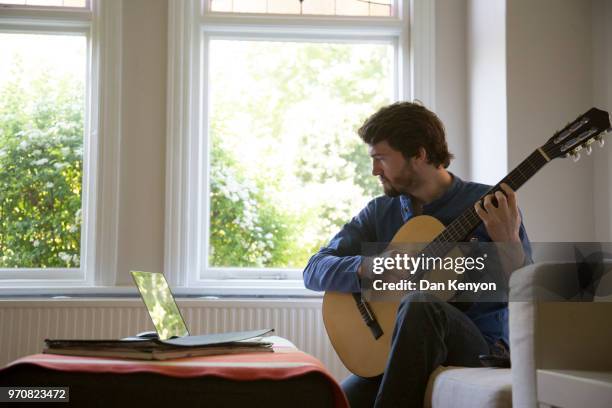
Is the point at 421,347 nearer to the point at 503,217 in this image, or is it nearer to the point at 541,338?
the point at 541,338

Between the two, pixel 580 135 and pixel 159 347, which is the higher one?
pixel 580 135

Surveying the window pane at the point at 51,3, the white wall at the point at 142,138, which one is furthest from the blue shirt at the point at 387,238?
the window pane at the point at 51,3

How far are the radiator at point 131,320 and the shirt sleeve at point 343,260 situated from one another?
699 millimetres

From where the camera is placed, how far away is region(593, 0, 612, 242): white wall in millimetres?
2969

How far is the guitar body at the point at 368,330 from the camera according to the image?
2.25 m

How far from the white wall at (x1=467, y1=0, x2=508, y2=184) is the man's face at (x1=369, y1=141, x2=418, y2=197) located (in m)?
0.75

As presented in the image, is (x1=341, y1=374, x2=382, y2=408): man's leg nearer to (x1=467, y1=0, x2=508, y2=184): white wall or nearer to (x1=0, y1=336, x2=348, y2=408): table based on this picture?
(x1=0, y1=336, x2=348, y2=408): table

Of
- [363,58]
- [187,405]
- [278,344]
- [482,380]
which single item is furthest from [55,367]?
[363,58]

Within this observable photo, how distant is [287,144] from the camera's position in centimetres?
364

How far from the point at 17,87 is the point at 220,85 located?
3.16 ft

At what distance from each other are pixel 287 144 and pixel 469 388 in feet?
7.15

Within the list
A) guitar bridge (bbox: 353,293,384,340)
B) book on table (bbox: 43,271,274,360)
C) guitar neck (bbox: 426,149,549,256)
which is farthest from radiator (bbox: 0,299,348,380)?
book on table (bbox: 43,271,274,360)

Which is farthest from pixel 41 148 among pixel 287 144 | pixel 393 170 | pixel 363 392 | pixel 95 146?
pixel 363 392

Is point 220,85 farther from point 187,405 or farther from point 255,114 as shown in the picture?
point 187,405
